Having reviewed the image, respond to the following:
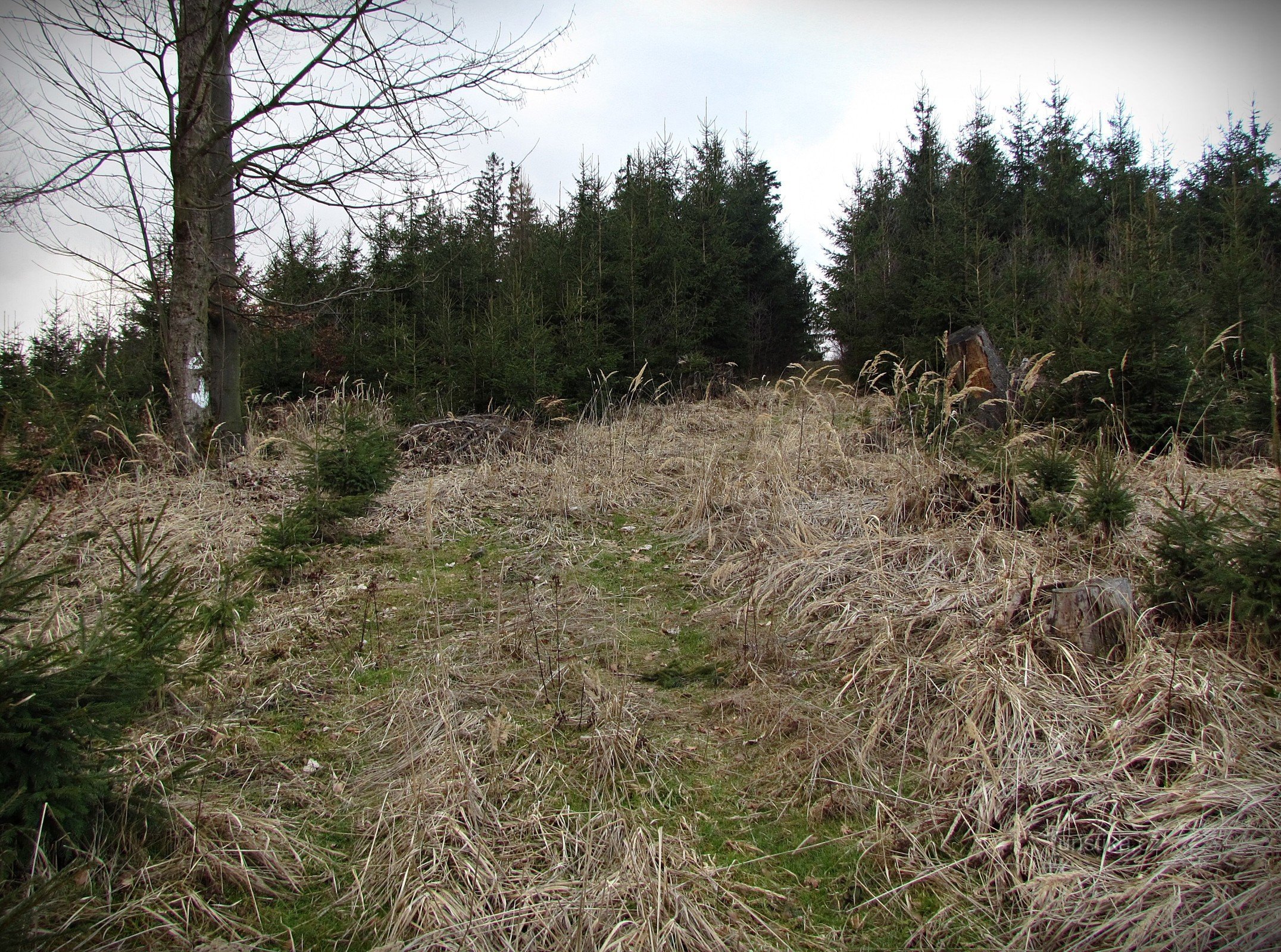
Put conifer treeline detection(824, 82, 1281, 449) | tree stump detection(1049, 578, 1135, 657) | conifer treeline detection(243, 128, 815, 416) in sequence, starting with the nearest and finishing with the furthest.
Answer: tree stump detection(1049, 578, 1135, 657) → conifer treeline detection(824, 82, 1281, 449) → conifer treeline detection(243, 128, 815, 416)

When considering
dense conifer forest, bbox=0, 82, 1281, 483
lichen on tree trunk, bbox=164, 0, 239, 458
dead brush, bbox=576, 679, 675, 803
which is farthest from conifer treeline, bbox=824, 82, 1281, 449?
lichen on tree trunk, bbox=164, 0, 239, 458

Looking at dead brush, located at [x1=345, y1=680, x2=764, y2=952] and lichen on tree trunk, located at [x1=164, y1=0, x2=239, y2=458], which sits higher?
lichen on tree trunk, located at [x1=164, y1=0, x2=239, y2=458]

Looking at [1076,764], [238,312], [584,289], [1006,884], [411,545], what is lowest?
[1006,884]

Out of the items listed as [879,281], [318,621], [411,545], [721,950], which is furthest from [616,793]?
[879,281]

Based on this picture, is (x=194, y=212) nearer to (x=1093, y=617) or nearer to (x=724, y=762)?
(x=724, y=762)

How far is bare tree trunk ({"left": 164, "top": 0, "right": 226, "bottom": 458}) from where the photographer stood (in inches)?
237

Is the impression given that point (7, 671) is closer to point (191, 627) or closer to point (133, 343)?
point (191, 627)

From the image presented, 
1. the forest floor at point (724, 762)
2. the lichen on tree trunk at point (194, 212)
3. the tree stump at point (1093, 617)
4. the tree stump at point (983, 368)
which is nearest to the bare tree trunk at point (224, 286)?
the lichen on tree trunk at point (194, 212)

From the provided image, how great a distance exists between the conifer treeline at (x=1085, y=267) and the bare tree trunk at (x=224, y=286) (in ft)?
24.5

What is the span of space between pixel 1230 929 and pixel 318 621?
3.77m

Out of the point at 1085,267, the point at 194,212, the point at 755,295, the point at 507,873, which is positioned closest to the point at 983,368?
the point at 1085,267

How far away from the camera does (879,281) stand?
54.8ft

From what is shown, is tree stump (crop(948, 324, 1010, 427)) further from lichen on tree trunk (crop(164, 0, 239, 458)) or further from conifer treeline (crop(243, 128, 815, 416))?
lichen on tree trunk (crop(164, 0, 239, 458))

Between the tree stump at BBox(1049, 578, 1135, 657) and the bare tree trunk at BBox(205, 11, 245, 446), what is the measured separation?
6924 millimetres
